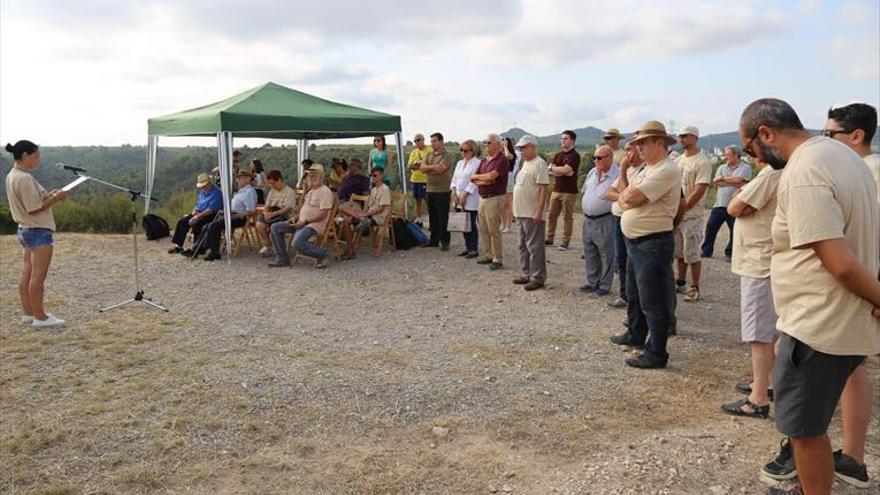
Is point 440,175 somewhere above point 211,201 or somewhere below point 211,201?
above

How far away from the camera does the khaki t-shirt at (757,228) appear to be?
11.7ft

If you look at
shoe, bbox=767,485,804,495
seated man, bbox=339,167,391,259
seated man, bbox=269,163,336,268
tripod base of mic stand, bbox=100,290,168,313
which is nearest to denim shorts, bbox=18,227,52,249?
tripod base of mic stand, bbox=100,290,168,313

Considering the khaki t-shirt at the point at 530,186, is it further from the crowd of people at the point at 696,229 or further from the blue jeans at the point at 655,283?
the blue jeans at the point at 655,283

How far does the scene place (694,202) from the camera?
6.06 m

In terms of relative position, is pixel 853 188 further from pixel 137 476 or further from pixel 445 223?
pixel 445 223

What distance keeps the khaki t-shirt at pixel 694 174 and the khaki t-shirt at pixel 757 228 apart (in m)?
2.47

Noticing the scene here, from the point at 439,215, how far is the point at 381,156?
6.73ft

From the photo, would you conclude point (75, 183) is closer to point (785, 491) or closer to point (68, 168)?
point (68, 168)

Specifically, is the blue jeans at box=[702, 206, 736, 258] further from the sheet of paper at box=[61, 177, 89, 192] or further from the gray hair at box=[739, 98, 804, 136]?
the sheet of paper at box=[61, 177, 89, 192]

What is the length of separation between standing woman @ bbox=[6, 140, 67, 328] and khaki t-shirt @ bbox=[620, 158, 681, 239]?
4.55 m

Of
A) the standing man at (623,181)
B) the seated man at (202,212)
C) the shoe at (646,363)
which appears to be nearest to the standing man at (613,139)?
the standing man at (623,181)

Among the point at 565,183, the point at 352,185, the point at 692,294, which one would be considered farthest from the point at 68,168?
the point at 565,183

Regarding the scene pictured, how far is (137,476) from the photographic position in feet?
10.2

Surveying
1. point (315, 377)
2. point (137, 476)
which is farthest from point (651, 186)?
point (137, 476)
